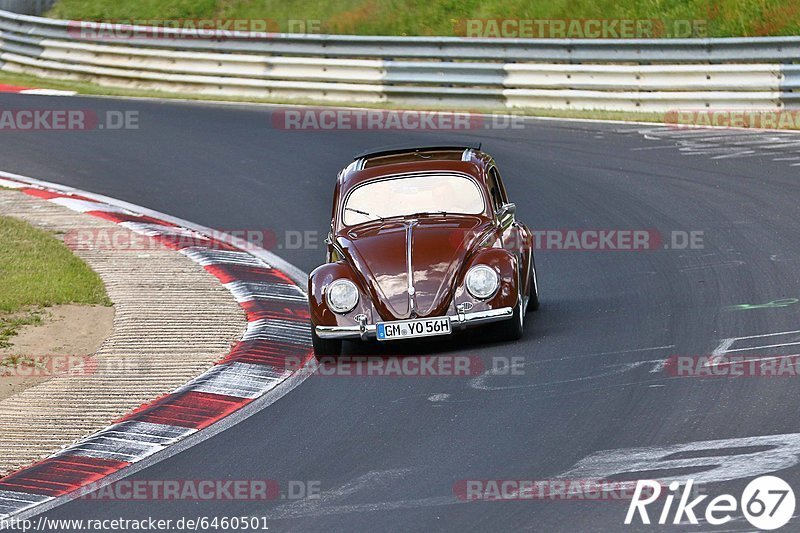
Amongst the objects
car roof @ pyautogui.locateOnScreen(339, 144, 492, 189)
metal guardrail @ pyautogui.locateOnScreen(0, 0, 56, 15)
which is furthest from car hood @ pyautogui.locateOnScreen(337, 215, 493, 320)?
metal guardrail @ pyautogui.locateOnScreen(0, 0, 56, 15)

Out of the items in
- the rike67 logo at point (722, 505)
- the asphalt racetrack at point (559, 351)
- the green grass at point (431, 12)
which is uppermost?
the green grass at point (431, 12)

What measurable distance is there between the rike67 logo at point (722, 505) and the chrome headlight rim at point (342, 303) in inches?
146

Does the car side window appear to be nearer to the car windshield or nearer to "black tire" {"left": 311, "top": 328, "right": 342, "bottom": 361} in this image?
the car windshield

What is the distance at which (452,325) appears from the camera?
9.67 meters

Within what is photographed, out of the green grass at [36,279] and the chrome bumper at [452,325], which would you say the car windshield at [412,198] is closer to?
the chrome bumper at [452,325]

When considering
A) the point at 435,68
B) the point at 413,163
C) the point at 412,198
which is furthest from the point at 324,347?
the point at 435,68

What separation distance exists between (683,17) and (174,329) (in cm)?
1432

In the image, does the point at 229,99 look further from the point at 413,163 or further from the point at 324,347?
the point at 324,347

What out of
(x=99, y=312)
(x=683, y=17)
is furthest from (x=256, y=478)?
(x=683, y=17)

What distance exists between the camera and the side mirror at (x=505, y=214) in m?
10.9

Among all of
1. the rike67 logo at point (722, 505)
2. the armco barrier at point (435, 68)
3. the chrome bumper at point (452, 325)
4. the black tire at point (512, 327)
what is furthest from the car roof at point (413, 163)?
the armco barrier at point (435, 68)

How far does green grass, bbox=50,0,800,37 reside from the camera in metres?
21.8

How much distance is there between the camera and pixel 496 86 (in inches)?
837

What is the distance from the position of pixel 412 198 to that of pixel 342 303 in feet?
4.81
